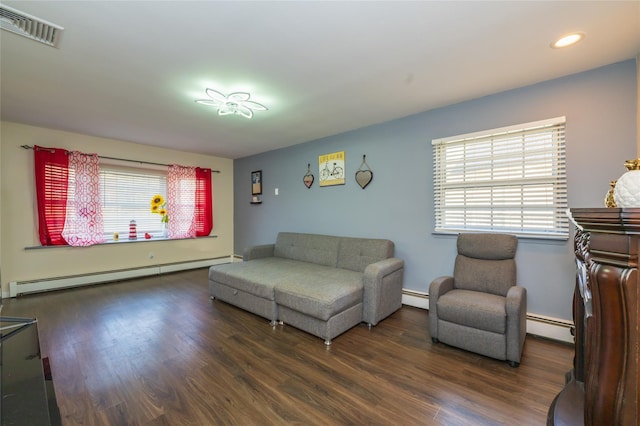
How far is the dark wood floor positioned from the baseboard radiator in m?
0.80

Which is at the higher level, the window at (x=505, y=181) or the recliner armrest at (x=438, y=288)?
the window at (x=505, y=181)

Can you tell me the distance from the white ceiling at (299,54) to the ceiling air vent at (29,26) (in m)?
0.06

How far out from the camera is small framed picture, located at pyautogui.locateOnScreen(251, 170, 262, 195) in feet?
17.3

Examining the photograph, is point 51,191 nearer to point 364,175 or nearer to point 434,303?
point 364,175

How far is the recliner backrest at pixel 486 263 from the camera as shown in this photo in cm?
242

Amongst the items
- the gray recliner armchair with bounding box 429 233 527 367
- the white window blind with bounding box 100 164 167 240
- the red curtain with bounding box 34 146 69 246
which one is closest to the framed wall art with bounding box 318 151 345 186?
the gray recliner armchair with bounding box 429 233 527 367

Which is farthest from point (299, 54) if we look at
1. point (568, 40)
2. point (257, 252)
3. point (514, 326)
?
point (257, 252)

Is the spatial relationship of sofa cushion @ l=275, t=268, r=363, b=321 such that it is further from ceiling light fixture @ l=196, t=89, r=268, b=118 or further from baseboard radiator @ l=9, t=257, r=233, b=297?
baseboard radiator @ l=9, t=257, r=233, b=297

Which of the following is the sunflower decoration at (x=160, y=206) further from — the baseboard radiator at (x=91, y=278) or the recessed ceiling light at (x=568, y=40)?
the recessed ceiling light at (x=568, y=40)

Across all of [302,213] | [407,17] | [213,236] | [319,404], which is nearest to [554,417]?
[319,404]

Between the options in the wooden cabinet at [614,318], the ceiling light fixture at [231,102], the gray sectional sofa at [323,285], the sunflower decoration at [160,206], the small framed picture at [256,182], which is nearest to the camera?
the wooden cabinet at [614,318]

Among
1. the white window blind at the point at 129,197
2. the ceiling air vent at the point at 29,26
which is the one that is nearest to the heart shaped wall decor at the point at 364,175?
the ceiling air vent at the point at 29,26

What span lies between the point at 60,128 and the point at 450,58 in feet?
16.6

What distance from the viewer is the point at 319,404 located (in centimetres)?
164
